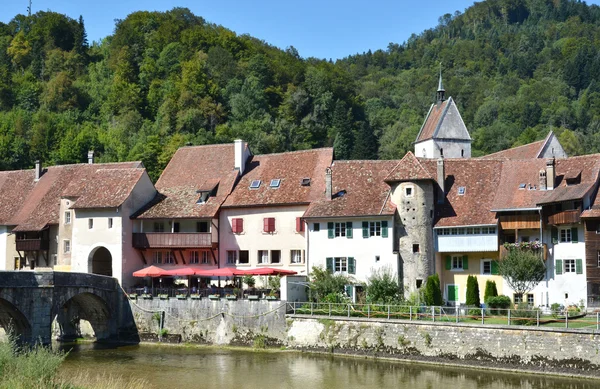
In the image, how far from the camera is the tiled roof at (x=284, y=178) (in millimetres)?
57906

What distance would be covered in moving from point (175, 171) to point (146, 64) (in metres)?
71.0

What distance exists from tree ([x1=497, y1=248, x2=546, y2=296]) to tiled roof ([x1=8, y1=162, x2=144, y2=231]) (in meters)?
25.8

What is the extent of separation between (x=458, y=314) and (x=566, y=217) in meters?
9.02

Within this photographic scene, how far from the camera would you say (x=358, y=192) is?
5609 centimetres

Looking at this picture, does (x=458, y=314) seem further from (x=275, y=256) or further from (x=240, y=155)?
(x=240, y=155)

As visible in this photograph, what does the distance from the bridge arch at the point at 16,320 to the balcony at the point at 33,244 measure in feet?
43.8

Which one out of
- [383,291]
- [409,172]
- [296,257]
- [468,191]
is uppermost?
[409,172]

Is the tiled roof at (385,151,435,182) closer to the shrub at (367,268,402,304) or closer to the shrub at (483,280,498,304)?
the shrub at (367,268,402,304)

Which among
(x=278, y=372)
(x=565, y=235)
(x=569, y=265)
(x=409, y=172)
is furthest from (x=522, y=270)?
(x=278, y=372)

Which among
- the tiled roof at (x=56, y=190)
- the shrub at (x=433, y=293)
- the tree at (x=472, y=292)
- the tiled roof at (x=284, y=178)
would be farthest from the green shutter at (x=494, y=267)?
the tiled roof at (x=56, y=190)

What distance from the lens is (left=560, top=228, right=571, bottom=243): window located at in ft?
163

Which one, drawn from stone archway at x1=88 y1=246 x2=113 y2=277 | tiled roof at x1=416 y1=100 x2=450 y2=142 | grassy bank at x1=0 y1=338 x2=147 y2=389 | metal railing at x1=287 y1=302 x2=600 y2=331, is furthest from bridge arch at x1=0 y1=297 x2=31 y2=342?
tiled roof at x1=416 y1=100 x2=450 y2=142

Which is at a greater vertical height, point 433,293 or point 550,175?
point 550,175

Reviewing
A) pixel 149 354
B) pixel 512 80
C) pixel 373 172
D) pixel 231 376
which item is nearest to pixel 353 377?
pixel 231 376
